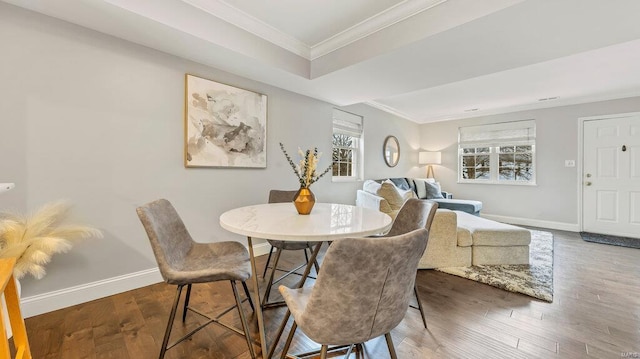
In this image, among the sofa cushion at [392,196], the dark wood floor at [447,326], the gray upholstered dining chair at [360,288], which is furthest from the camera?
the sofa cushion at [392,196]

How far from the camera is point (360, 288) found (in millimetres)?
860

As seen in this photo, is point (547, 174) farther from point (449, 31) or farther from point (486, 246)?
point (449, 31)

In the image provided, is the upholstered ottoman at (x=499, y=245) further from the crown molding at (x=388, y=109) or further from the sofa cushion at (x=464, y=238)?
the crown molding at (x=388, y=109)

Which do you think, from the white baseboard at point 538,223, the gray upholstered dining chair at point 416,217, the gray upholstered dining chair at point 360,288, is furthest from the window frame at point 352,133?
the gray upholstered dining chair at point 360,288

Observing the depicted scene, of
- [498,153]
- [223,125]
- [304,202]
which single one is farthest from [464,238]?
[498,153]

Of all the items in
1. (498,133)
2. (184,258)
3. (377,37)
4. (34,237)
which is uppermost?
(377,37)

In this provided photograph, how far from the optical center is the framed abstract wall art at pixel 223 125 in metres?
2.61

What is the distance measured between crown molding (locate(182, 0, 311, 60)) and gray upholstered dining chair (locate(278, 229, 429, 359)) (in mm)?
2347

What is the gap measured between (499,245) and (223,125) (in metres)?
3.26

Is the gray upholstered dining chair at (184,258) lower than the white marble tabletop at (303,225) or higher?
lower

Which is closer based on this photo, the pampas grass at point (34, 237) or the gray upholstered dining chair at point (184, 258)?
the gray upholstered dining chair at point (184, 258)

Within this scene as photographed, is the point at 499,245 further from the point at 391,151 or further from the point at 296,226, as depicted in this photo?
the point at 391,151

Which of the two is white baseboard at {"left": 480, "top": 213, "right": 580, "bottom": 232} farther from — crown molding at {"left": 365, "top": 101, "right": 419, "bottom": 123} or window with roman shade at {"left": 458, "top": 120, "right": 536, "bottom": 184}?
crown molding at {"left": 365, "top": 101, "right": 419, "bottom": 123}

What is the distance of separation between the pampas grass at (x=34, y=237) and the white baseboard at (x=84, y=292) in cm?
30
